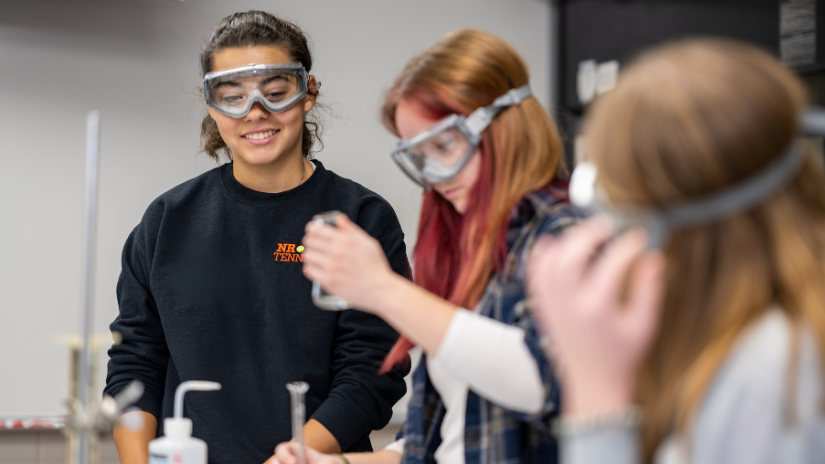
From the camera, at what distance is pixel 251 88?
144 centimetres

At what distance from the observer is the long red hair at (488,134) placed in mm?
991

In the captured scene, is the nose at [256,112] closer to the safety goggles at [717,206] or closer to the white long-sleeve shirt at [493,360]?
the white long-sleeve shirt at [493,360]

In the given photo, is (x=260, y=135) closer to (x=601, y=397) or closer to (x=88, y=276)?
(x=88, y=276)

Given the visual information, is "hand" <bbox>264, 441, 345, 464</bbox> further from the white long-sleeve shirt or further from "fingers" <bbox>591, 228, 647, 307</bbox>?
"fingers" <bbox>591, 228, 647, 307</bbox>

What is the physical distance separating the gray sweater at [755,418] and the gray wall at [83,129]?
174 cm

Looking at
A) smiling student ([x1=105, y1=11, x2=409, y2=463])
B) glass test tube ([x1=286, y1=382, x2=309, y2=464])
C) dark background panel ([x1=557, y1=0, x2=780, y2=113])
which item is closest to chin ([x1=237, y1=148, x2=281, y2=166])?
smiling student ([x1=105, y1=11, x2=409, y2=463])

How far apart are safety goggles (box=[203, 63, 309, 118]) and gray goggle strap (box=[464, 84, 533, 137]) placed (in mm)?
564

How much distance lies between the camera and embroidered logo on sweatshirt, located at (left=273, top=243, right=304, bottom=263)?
1.48m

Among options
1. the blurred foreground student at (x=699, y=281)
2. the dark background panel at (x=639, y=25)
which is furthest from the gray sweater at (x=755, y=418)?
the dark background panel at (x=639, y=25)

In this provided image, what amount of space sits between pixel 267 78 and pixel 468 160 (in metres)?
0.60

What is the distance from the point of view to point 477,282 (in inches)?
39.0

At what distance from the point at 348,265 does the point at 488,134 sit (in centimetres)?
31

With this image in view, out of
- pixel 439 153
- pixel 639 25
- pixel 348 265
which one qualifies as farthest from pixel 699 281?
pixel 639 25

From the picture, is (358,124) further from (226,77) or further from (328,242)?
(328,242)
